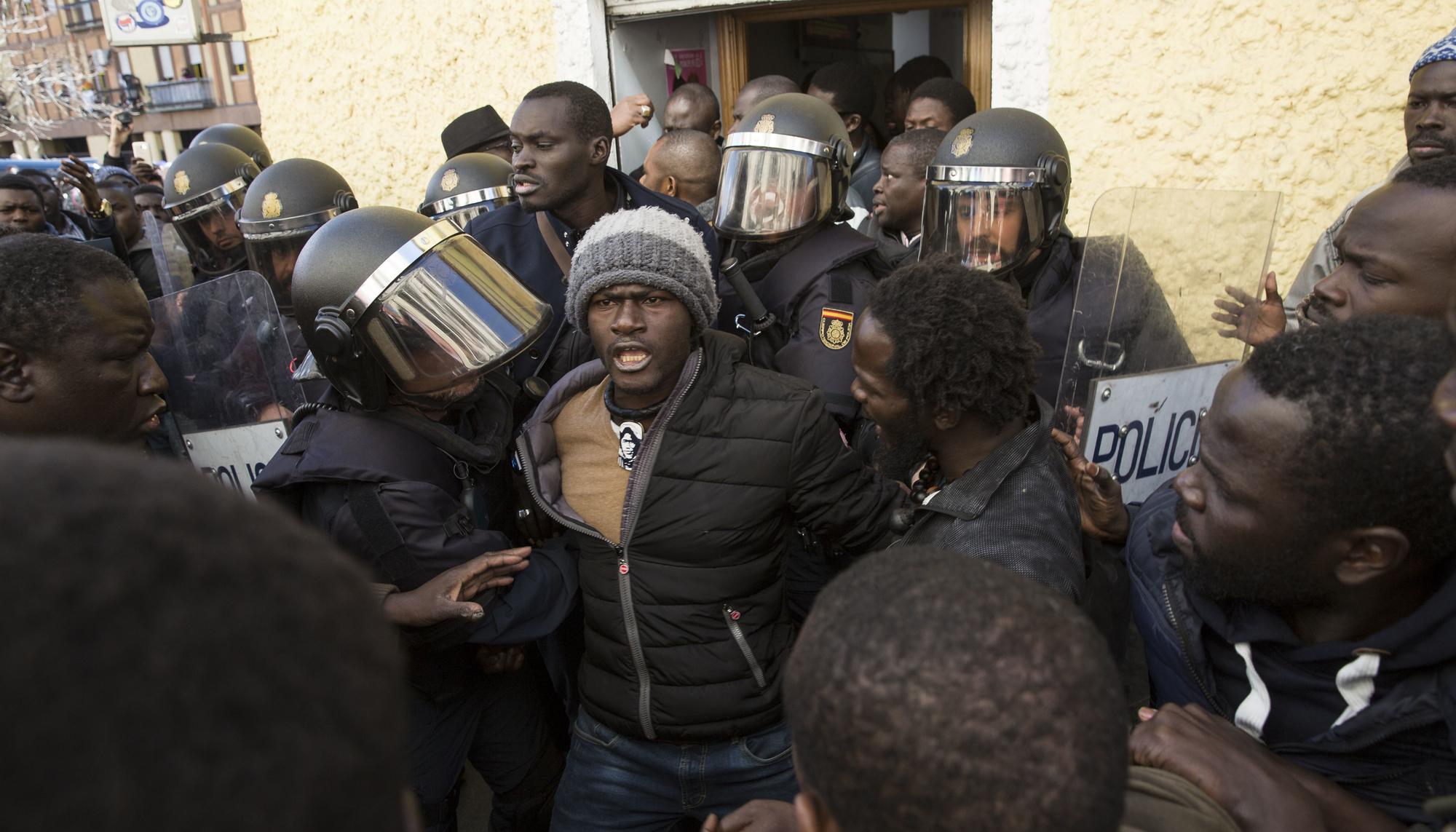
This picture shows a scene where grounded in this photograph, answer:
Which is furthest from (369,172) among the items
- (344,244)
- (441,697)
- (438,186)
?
(441,697)

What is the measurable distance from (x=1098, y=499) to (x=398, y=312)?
167 cm

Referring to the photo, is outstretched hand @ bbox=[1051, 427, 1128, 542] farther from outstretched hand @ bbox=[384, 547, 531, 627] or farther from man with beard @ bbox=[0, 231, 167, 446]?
man with beard @ bbox=[0, 231, 167, 446]

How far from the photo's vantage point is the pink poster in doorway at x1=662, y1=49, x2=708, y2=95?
6074 millimetres

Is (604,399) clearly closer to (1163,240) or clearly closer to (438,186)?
(1163,240)

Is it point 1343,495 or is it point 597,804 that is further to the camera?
point 597,804

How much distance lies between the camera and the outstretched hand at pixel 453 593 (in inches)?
73.4

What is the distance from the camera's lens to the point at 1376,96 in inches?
151

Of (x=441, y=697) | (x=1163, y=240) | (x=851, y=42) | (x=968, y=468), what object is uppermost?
(x=851, y=42)

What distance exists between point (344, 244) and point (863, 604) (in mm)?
1712

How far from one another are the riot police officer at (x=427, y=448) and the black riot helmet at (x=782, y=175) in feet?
3.73

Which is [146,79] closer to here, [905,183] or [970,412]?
[905,183]

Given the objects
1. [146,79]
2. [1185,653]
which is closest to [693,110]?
[1185,653]

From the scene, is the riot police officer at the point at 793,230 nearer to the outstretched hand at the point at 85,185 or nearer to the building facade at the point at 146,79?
the outstretched hand at the point at 85,185

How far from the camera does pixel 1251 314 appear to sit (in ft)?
8.11
